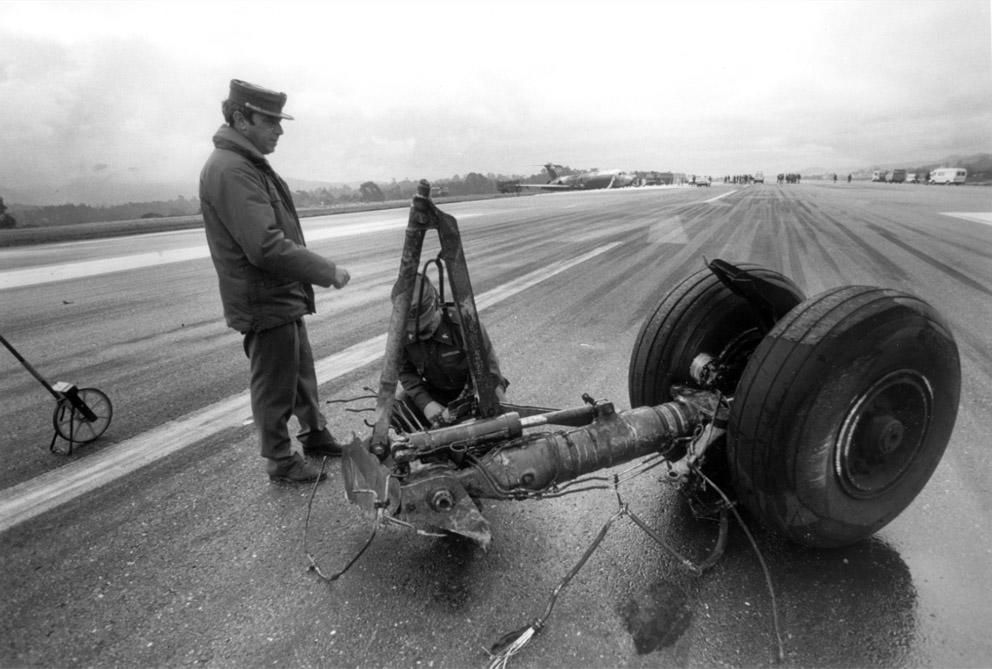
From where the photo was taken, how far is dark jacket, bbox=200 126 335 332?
2611 mm

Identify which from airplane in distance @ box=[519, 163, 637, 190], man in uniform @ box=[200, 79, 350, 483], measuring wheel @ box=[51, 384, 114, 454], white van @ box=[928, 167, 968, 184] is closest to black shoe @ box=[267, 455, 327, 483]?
man in uniform @ box=[200, 79, 350, 483]

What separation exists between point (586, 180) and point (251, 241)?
3073 inches

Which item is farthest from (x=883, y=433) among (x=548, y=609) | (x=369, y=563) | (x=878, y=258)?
(x=878, y=258)

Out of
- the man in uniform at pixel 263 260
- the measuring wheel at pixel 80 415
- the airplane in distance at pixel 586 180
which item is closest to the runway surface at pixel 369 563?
the measuring wheel at pixel 80 415

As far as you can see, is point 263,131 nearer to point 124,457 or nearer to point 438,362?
point 438,362

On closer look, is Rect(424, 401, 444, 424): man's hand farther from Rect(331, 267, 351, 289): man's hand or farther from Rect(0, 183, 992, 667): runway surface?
Rect(331, 267, 351, 289): man's hand

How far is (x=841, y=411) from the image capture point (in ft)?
6.52

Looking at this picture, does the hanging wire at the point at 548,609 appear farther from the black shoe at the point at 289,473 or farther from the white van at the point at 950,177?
the white van at the point at 950,177

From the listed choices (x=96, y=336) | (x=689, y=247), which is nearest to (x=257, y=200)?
(x=96, y=336)

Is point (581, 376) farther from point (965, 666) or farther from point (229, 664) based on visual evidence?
point (229, 664)

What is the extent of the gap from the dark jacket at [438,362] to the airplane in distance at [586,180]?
67.5 meters

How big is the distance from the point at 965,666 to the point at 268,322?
10.8 ft

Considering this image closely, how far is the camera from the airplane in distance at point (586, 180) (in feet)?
236

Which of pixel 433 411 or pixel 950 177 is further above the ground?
pixel 950 177
